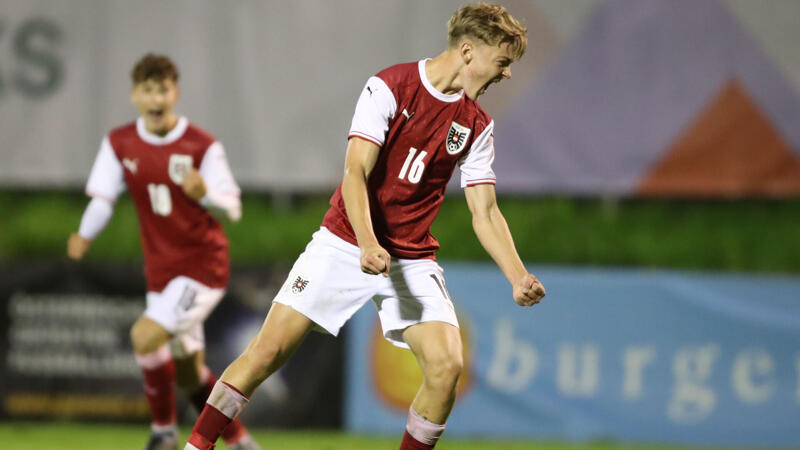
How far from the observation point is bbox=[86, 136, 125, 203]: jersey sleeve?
228 inches

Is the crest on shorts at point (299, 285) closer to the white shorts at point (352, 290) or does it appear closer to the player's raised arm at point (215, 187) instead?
the white shorts at point (352, 290)

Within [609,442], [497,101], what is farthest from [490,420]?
[497,101]

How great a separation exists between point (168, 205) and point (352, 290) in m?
1.82

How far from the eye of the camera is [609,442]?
7.57m

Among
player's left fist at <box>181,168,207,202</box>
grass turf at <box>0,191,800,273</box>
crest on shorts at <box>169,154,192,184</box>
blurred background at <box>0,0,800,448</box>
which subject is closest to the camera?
player's left fist at <box>181,168,207,202</box>

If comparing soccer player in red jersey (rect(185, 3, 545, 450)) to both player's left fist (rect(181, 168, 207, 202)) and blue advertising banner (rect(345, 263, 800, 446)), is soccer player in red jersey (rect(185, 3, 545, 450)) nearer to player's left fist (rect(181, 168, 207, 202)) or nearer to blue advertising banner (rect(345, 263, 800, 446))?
player's left fist (rect(181, 168, 207, 202))

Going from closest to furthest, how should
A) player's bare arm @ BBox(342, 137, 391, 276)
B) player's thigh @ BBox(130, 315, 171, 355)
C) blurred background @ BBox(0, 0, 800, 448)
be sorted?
player's bare arm @ BBox(342, 137, 391, 276), player's thigh @ BBox(130, 315, 171, 355), blurred background @ BBox(0, 0, 800, 448)

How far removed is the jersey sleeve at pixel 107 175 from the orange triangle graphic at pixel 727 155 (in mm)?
4711

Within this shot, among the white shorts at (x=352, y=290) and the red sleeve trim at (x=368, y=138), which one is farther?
the white shorts at (x=352, y=290)

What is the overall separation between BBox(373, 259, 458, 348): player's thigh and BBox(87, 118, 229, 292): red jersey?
5.54ft

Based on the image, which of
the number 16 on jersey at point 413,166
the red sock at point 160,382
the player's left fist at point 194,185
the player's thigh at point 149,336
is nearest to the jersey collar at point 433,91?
the number 16 on jersey at point 413,166

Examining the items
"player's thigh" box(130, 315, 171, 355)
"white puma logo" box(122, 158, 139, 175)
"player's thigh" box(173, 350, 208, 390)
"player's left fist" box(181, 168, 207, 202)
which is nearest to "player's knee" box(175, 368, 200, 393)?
"player's thigh" box(173, 350, 208, 390)

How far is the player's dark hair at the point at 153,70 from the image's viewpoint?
18.6 feet

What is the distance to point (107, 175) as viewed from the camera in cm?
581
